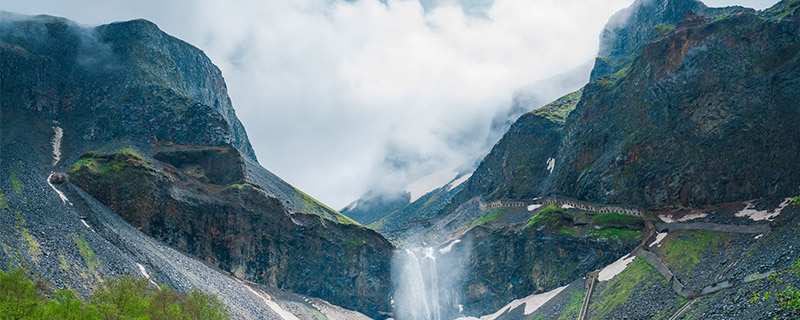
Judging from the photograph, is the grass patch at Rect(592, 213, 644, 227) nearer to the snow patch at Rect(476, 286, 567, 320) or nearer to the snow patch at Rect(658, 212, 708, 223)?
the snow patch at Rect(658, 212, 708, 223)

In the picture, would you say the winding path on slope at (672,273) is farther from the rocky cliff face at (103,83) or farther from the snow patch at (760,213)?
the rocky cliff face at (103,83)

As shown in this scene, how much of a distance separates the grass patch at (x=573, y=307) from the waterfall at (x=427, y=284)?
42.8 meters

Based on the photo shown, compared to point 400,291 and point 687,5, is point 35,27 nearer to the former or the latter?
point 400,291

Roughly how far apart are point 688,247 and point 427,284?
2723 inches

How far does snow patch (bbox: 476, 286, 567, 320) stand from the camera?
9374cm

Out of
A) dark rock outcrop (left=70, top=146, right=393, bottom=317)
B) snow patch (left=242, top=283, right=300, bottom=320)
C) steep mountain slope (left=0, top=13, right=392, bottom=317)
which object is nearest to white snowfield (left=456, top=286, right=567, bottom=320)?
dark rock outcrop (left=70, top=146, right=393, bottom=317)

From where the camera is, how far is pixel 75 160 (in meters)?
122

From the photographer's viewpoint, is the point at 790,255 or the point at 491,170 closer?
Result: the point at 790,255

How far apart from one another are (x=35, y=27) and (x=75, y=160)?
243ft

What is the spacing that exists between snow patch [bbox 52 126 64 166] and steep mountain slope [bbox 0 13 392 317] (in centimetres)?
39

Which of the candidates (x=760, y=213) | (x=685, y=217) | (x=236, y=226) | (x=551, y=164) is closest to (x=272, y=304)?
(x=236, y=226)

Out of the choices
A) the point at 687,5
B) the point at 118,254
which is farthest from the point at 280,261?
the point at 687,5

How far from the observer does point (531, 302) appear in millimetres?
97812

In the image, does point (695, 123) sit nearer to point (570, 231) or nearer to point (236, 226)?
point (570, 231)
